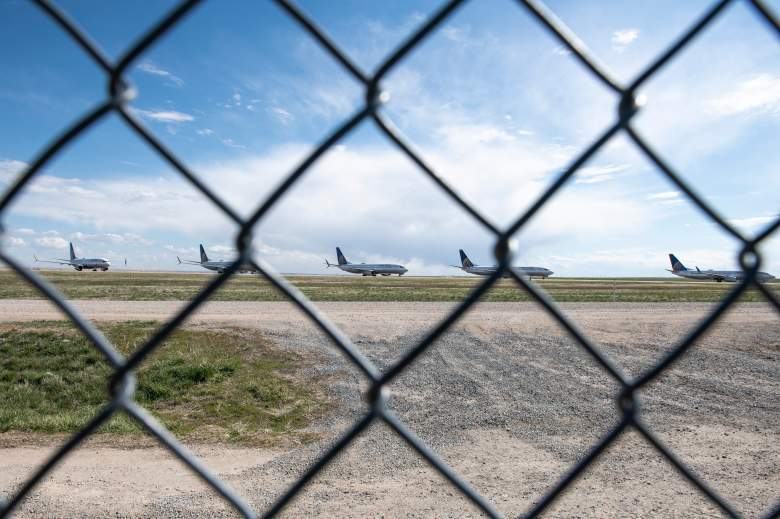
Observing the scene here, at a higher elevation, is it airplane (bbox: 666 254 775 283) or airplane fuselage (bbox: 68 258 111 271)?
airplane (bbox: 666 254 775 283)

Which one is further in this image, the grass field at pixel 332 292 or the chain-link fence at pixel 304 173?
the grass field at pixel 332 292

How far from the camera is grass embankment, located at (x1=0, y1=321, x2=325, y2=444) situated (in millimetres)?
8977

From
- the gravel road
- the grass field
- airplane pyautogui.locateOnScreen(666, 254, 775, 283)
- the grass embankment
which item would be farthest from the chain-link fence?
airplane pyautogui.locateOnScreen(666, 254, 775, 283)

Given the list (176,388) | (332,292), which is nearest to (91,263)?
(332,292)

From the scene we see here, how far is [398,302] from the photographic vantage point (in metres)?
28.1

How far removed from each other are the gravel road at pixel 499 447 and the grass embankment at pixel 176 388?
0.67m

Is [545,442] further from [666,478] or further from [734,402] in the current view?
[734,402]

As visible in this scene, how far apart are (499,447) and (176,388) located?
6.25 m

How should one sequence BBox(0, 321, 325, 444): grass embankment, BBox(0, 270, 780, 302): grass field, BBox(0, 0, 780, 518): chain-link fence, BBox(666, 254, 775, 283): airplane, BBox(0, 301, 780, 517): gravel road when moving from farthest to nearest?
BBox(666, 254, 775, 283): airplane, BBox(0, 270, 780, 302): grass field, BBox(0, 321, 325, 444): grass embankment, BBox(0, 301, 780, 517): gravel road, BBox(0, 0, 780, 518): chain-link fence

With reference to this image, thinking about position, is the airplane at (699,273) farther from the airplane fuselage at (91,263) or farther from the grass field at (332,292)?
the airplane fuselage at (91,263)

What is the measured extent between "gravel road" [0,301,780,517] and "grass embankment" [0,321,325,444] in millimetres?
669

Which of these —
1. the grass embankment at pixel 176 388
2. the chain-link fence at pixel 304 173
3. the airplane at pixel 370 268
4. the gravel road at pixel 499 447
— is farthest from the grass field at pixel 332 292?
the airplane at pixel 370 268

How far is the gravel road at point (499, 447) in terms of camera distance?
6035 mm

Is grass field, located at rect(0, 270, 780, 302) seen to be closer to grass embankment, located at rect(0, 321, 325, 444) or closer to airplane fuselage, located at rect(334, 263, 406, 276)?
grass embankment, located at rect(0, 321, 325, 444)
